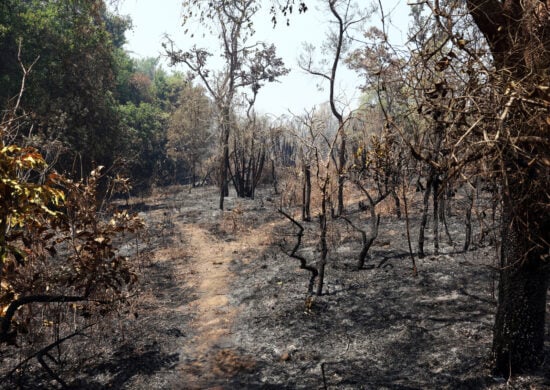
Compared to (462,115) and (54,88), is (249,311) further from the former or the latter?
(54,88)

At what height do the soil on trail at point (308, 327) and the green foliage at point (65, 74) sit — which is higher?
the green foliage at point (65, 74)

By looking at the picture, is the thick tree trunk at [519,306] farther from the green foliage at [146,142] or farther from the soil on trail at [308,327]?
the green foliage at [146,142]

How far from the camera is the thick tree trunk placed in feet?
17.1

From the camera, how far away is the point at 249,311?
373 inches

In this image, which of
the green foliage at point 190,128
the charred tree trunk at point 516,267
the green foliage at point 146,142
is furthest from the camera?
the green foliage at point 190,128

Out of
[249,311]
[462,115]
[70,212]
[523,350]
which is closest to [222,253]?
[249,311]

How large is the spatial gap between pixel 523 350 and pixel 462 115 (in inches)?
126

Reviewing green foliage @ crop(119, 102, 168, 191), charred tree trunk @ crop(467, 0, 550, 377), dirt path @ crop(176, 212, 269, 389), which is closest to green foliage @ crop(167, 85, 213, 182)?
green foliage @ crop(119, 102, 168, 191)

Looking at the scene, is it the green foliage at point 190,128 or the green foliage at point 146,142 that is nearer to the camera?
the green foliage at point 146,142

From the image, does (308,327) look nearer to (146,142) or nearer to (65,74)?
(65,74)

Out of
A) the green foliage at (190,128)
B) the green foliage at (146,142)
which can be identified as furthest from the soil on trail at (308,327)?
the green foliage at (190,128)

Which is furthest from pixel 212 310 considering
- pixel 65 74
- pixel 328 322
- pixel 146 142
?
pixel 146 142

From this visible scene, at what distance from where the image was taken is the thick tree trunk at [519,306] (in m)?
5.21

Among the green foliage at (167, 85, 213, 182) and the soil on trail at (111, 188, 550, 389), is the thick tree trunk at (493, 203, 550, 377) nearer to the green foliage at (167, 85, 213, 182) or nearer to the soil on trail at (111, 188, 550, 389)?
the soil on trail at (111, 188, 550, 389)
